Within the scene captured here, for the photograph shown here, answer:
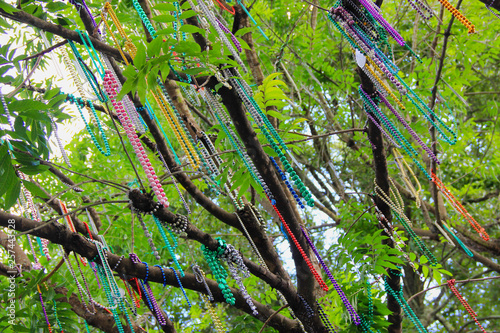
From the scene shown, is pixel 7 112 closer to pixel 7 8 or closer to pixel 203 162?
pixel 7 8

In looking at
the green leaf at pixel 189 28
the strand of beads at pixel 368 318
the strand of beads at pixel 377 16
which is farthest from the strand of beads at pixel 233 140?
the strand of beads at pixel 368 318

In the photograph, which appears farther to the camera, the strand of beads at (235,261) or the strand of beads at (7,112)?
the strand of beads at (235,261)

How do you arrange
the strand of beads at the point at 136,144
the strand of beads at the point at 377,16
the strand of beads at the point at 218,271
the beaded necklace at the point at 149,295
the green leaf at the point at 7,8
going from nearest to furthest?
the green leaf at the point at 7,8 → the strand of beads at the point at 136,144 → the strand of beads at the point at 377,16 → the beaded necklace at the point at 149,295 → the strand of beads at the point at 218,271

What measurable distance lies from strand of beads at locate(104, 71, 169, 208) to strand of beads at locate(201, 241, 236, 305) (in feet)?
2.62

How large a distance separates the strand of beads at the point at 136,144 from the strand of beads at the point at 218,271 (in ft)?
2.62

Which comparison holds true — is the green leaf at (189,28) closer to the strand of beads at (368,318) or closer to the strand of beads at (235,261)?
the strand of beads at (235,261)

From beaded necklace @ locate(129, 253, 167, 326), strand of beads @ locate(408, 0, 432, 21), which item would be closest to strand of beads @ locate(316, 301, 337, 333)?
beaded necklace @ locate(129, 253, 167, 326)

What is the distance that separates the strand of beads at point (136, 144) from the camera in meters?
1.87

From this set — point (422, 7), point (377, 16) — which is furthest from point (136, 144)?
point (422, 7)

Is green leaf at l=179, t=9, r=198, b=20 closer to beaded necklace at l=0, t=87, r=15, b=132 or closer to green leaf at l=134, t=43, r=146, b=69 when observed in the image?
green leaf at l=134, t=43, r=146, b=69

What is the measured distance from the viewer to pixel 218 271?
2.62 meters

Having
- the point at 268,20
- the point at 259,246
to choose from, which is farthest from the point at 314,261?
the point at 268,20

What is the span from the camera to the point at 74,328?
9.42 feet

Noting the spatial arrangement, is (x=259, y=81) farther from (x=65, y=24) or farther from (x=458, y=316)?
(x=458, y=316)
